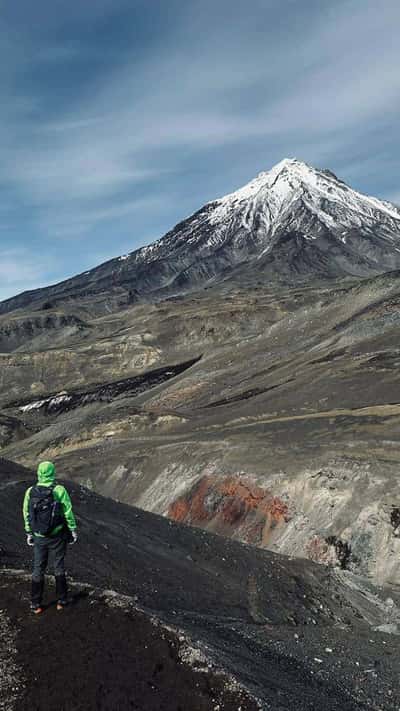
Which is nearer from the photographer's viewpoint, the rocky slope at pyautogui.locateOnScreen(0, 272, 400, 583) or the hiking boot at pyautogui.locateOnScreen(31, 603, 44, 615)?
the hiking boot at pyautogui.locateOnScreen(31, 603, 44, 615)

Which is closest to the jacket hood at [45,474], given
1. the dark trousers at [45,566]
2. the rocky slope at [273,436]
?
the dark trousers at [45,566]

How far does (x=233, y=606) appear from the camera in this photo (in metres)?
17.1

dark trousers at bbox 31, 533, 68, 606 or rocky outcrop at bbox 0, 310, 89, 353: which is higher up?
rocky outcrop at bbox 0, 310, 89, 353

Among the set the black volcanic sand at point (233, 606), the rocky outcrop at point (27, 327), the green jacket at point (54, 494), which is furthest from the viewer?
the rocky outcrop at point (27, 327)

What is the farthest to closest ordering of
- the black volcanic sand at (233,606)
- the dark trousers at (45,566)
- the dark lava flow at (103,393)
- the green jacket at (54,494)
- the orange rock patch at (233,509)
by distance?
the dark lava flow at (103,393) < the orange rock patch at (233,509) < the green jacket at (54,494) < the dark trousers at (45,566) < the black volcanic sand at (233,606)

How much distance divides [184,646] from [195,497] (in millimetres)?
27528

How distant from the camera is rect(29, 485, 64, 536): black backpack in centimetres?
925

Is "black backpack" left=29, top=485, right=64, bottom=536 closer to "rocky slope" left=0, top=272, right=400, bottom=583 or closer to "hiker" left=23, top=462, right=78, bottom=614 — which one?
"hiker" left=23, top=462, right=78, bottom=614

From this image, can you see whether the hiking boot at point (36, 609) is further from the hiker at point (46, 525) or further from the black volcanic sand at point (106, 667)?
the black volcanic sand at point (106, 667)

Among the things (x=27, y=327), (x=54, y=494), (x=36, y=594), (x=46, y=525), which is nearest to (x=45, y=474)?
(x=54, y=494)

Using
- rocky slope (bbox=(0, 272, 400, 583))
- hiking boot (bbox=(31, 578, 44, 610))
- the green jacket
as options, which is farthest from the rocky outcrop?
hiking boot (bbox=(31, 578, 44, 610))

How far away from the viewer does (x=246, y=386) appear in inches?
2392

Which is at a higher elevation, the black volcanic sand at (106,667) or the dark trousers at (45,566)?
the dark trousers at (45,566)

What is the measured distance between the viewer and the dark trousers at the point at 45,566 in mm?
9188
